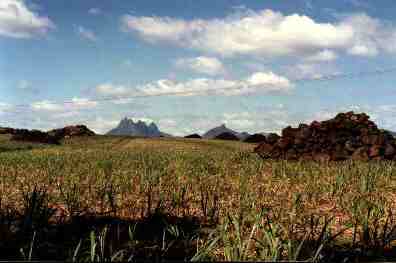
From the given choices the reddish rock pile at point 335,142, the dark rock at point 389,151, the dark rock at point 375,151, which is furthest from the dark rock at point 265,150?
the dark rock at point 389,151

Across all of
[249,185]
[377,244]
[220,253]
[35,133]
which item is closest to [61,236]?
[220,253]

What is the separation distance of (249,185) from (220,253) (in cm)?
476

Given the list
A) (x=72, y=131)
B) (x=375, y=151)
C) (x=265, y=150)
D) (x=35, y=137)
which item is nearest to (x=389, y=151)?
(x=375, y=151)

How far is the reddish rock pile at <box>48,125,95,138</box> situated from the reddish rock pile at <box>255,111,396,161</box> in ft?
108

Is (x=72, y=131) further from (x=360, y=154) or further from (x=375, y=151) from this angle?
(x=375, y=151)

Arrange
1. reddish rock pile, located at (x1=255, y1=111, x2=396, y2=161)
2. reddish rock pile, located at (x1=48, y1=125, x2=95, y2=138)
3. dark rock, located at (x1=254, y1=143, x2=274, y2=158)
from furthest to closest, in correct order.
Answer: reddish rock pile, located at (x1=48, y1=125, x2=95, y2=138) < dark rock, located at (x1=254, y1=143, x2=274, y2=158) < reddish rock pile, located at (x1=255, y1=111, x2=396, y2=161)

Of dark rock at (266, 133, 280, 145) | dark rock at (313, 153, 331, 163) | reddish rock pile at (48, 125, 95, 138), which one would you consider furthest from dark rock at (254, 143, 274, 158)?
reddish rock pile at (48, 125, 95, 138)

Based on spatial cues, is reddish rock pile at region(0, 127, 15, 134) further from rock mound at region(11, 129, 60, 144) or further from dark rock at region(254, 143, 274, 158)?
dark rock at region(254, 143, 274, 158)

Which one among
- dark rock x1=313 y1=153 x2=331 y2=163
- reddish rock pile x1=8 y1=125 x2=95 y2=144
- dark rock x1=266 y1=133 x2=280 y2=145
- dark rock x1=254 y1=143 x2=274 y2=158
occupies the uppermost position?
reddish rock pile x1=8 y1=125 x2=95 y2=144

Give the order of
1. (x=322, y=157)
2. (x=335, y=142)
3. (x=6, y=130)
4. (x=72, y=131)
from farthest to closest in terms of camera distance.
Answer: (x=72, y=131), (x=6, y=130), (x=335, y=142), (x=322, y=157)

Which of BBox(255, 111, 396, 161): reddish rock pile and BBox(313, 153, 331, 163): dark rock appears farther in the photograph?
BBox(255, 111, 396, 161): reddish rock pile

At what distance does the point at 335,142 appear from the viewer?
1792 cm

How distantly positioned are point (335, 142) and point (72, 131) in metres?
37.3

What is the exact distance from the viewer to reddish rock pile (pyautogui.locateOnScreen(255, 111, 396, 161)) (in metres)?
17.4
